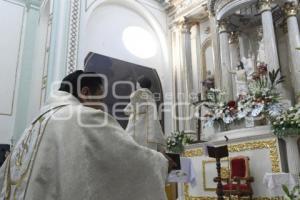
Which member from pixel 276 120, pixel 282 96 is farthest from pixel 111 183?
pixel 282 96

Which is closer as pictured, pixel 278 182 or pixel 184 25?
pixel 278 182

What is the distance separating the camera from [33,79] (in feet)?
31.4

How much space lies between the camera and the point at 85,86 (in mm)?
1958

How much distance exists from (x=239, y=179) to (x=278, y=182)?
61 centimetres

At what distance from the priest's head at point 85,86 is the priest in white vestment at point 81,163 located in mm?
76

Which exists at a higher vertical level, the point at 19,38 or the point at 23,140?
the point at 19,38

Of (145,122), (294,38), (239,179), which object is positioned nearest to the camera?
(145,122)

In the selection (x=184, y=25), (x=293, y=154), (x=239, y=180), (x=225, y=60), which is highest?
(x=184, y=25)

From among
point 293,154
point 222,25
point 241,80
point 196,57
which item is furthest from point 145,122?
point 196,57

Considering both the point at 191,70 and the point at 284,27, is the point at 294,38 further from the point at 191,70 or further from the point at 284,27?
the point at 191,70

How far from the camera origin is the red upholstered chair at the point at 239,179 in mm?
5172

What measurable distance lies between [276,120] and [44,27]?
7.79m

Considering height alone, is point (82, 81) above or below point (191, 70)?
below

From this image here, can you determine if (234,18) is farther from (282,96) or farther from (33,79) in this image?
(33,79)
